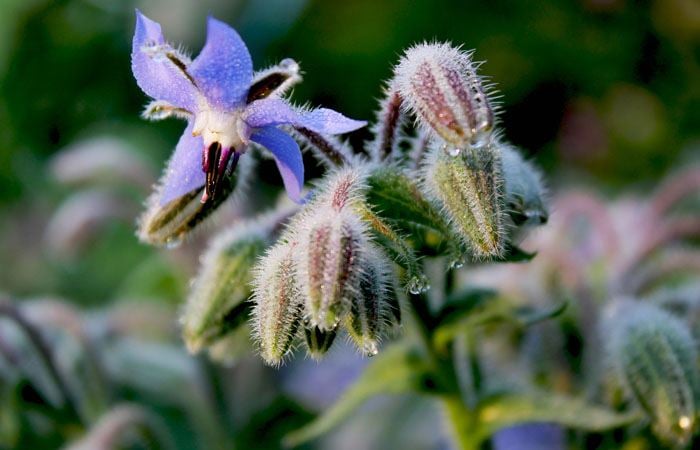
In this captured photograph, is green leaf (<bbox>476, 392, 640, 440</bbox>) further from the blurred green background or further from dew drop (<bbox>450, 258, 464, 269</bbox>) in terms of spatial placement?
the blurred green background

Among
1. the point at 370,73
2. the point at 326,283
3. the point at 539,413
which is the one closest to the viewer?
the point at 326,283

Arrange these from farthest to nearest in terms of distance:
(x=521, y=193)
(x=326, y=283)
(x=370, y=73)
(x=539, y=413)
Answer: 1. (x=370, y=73)
2. (x=539, y=413)
3. (x=521, y=193)
4. (x=326, y=283)

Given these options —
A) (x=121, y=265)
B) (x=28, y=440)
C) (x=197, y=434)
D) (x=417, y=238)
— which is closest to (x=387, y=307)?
(x=417, y=238)

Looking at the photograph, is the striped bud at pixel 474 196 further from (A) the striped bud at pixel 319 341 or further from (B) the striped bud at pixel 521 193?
(A) the striped bud at pixel 319 341

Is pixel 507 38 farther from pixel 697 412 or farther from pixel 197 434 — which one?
pixel 697 412

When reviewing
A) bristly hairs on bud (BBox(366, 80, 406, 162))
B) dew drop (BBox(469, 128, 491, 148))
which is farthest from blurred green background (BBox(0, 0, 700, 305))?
dew drop (BBox(469, 128, 491, 148))

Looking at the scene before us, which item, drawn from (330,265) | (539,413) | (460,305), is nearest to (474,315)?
(460,305)

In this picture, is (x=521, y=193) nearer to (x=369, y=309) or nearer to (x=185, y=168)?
(x=369, y=309)
